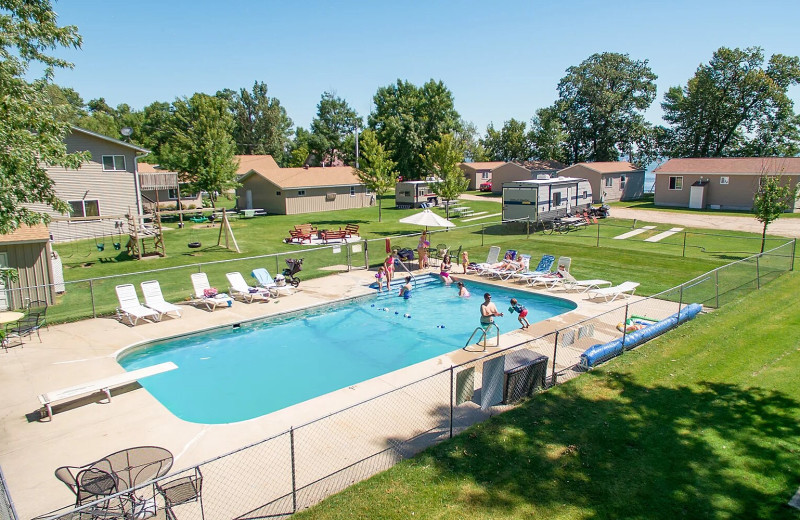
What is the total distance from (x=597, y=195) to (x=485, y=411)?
4178 cm

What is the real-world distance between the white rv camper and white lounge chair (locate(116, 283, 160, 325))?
3204 cm

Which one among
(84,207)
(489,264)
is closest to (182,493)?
(489,264)

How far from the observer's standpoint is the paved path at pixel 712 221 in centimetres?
3073

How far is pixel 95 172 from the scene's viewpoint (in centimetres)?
3161

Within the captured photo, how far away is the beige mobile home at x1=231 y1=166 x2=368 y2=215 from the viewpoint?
138 ft

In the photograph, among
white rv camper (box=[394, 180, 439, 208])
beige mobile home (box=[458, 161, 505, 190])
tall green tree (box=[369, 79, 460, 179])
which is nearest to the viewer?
white rv camper (box=[394, 180, 439, 208])

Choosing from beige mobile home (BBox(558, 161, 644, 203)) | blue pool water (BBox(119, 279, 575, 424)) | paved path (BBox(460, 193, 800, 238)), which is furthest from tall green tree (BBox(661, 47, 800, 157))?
blue pool water (BBox(119, 279, 575, 424))

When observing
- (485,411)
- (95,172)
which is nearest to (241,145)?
(95,172)

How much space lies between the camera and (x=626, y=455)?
7617 mm

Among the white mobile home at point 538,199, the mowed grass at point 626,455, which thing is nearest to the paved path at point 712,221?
the white mobile home at point 538,199

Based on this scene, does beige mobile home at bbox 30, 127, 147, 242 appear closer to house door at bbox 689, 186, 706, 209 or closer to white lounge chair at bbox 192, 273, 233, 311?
white lounge chair at bbox 192, 273, 233, 311

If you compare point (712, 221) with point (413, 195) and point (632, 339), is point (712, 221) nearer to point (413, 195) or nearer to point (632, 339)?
point (413, 195)

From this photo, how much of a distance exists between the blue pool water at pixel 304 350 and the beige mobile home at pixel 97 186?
2084 cm

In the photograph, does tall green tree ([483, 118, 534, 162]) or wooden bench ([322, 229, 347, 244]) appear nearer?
wooden bench ([322, 229, 347, 244])
